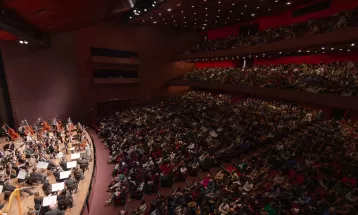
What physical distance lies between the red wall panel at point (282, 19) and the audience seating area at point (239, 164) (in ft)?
20.8

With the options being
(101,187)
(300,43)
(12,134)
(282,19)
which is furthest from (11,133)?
(282,19)

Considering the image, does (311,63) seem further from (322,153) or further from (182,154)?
(182,154)

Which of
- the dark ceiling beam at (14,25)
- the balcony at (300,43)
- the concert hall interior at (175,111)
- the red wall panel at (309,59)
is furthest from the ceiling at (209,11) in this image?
the dark ceiling beam at (14,25)

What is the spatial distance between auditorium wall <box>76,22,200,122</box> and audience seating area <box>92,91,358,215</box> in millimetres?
5448

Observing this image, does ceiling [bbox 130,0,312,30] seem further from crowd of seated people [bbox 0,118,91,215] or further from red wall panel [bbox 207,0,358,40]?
crowd of seated people [bbox 0,118,91,215]

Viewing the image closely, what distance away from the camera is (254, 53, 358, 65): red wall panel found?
41.3ft

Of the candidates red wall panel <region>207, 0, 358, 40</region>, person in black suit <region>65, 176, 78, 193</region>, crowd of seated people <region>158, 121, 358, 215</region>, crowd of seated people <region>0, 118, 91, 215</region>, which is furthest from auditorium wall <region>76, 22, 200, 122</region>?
crowd of seated people <region>158, 121, 358, 215</region>

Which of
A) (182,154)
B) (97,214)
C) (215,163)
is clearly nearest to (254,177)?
(215,163)

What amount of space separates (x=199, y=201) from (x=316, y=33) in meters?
10.0

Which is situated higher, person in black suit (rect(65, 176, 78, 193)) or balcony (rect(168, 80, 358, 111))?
balcony (rect(168, 80, 358, 111))

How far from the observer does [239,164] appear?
7.83 metres

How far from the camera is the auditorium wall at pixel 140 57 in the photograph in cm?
1648

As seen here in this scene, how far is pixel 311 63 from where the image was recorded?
1439cm

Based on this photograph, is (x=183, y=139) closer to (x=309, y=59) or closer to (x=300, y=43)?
(x=300, y=43)
